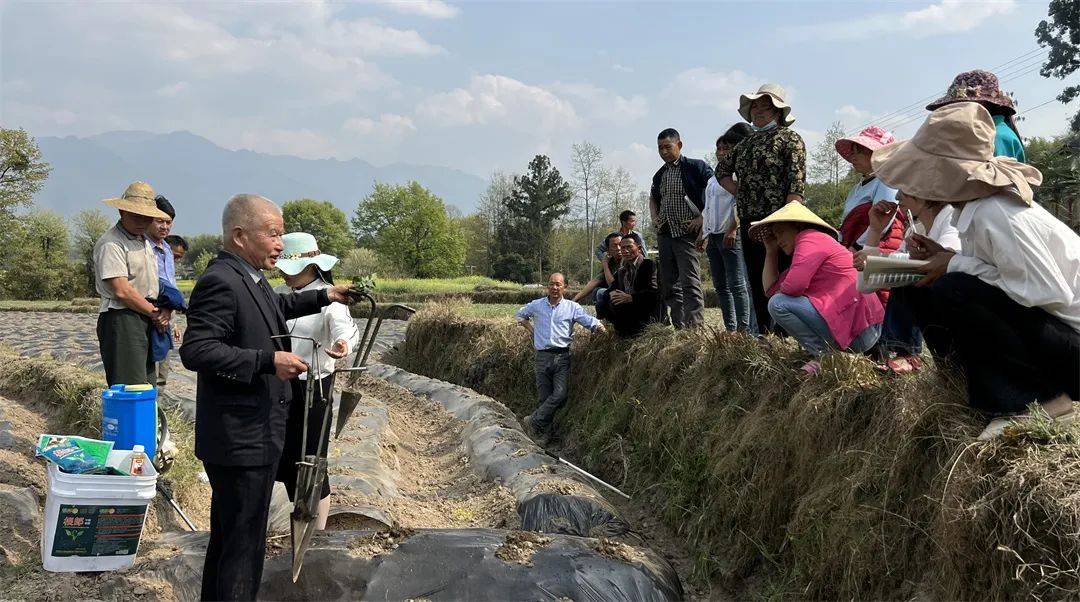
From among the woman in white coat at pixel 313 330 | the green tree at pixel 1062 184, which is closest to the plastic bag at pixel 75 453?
the woman in white coat at pixel 313 330

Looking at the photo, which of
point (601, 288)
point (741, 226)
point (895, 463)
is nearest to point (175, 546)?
point (895, 463)

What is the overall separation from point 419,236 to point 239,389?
2443 inches

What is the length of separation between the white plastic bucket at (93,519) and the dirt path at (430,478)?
127cm

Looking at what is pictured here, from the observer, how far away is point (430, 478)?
6.40m

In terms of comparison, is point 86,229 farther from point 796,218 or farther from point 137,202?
point 796,218

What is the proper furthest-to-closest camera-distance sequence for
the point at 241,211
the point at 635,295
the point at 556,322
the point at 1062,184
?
the point at 1062,184, the point at 556,322, the point at 635,295, the point at 241,211

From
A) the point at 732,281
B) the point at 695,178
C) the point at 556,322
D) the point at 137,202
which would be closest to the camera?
the point at 137,202

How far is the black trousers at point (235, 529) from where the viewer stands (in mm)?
2863

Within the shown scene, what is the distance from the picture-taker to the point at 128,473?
3.51 metres

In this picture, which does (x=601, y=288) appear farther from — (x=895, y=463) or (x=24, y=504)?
(x=24, y=504)

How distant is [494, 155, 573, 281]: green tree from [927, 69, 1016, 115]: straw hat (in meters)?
44.6

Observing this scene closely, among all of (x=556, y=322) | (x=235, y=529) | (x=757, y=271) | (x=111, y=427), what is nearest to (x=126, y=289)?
(x=111, y=427)

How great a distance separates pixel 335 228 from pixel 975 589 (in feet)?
282

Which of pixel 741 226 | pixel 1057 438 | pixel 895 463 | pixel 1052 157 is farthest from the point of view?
pixel 1052 157
